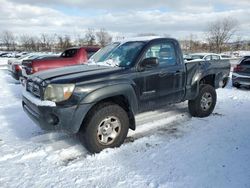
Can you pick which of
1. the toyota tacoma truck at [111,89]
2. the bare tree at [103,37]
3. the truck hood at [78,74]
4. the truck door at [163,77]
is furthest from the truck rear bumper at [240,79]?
the bare tree at [103,37]

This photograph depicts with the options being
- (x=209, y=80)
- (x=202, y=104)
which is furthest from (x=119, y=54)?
(x=209, y=80)

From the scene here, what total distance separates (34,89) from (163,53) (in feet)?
8.46

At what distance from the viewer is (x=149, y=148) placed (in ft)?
15.8

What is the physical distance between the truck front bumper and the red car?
178 inches

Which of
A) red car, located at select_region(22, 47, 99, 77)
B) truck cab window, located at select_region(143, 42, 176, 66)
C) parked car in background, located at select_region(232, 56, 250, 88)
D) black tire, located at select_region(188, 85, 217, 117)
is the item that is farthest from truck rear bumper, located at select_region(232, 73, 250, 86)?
truck cab window, located at select_region(143, 42, 176, 66)

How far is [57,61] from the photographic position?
9.94 metres

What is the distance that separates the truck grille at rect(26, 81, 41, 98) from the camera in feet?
15.2

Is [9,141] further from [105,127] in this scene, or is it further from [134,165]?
[134,165]

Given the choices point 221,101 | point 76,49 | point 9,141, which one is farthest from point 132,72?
point 76,49

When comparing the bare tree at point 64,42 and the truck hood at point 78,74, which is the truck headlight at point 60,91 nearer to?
the truck hood at point 78,74

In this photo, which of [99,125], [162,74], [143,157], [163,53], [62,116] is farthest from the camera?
[163,53]

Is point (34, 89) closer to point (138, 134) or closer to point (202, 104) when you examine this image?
point (138, 134)

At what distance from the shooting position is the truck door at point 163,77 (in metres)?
5.26

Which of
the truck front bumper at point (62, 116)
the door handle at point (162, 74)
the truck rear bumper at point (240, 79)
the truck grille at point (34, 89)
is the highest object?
the door handle at point (162, 74)
